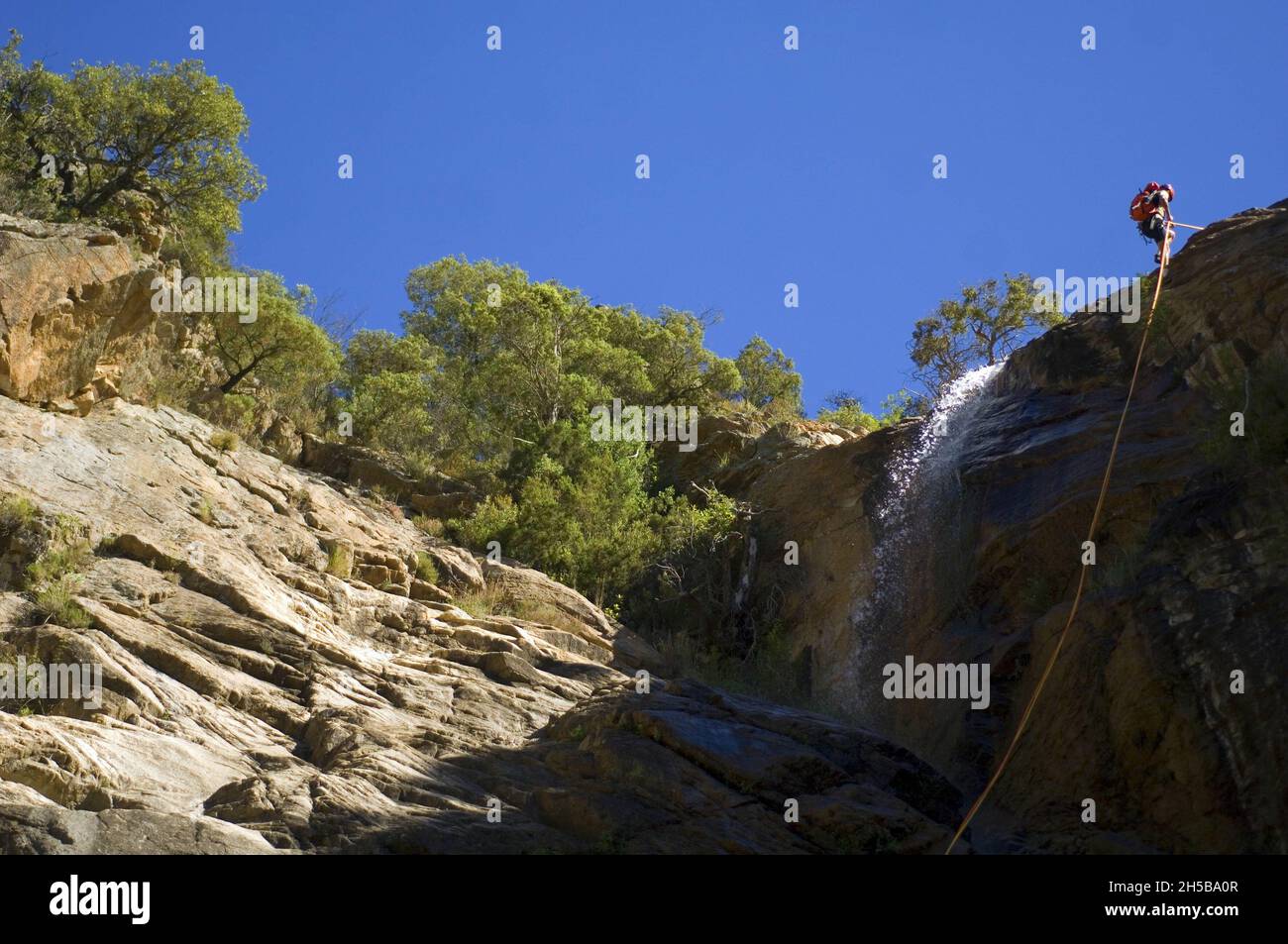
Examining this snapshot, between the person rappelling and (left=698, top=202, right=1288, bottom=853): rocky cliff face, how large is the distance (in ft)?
2.79

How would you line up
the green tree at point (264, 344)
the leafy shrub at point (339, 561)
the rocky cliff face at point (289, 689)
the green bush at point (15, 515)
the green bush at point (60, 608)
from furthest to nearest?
the green tree at point (264, 344) → the leafy shrub at point (339, 561) → the green bush at point (15, 515) → the green bush at point (60, 608) → the rocky cliff face at point (289, 689)

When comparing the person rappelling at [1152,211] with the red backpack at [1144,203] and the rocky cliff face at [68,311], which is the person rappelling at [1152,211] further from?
the rocky cliff face at [68,311]

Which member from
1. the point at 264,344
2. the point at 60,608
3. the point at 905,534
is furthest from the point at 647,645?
the point at 264,344

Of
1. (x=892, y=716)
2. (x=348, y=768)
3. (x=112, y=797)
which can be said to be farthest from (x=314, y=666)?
(x=892, y=716)

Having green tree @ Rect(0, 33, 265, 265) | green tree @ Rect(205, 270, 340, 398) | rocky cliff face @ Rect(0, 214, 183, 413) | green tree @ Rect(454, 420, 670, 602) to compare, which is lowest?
green tree @ Rect(454, 420, 670, 602)

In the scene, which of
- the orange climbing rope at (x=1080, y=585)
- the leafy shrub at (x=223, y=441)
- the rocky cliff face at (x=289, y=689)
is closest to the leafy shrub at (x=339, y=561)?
the rocky cliff face at (x=289, y=689)

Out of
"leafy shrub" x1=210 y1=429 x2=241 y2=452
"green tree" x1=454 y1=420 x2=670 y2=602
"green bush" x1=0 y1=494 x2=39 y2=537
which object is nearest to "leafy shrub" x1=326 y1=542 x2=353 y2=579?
"leafy shrub" x1=210 y1=429 x2=241 y2=452

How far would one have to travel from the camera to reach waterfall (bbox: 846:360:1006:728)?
52.4 feet

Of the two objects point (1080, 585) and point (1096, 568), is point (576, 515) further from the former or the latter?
point (1080, 585)

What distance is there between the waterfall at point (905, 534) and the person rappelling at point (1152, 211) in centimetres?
Result: 299

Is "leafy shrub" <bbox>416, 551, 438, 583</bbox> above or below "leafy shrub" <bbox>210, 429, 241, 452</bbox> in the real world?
below

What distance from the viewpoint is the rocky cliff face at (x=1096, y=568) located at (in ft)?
32.7

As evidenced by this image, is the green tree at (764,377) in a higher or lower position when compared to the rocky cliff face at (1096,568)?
higher

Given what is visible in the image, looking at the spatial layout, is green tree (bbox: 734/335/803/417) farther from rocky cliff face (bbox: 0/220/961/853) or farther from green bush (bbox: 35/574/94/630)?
green bush (bbox: 35/574/94/630)
